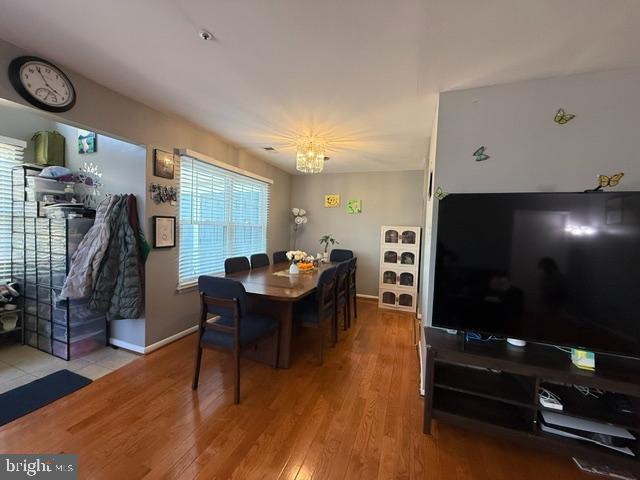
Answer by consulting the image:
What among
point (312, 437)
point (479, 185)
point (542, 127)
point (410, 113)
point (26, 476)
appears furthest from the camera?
point (410, 113)

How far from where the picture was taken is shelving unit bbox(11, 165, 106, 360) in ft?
8.09

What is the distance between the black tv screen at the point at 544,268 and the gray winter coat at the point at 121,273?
2.62 metres

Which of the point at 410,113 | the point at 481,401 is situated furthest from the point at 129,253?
the point at 481,401

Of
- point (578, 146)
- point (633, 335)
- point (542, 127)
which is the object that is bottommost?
point (633, 335)

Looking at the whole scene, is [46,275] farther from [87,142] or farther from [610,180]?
[610,180]

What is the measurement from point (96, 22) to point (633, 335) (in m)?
3.37

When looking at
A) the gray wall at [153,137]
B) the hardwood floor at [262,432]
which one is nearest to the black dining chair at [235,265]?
the gray wall at [153,137]

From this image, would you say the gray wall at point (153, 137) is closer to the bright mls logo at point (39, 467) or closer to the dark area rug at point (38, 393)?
the dark area rug at point (38, 393)

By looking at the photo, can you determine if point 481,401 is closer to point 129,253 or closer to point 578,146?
point 578,146

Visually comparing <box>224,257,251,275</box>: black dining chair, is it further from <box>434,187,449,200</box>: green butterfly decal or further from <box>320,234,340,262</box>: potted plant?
<box>434,187,449,200</box>: green butterfly decal

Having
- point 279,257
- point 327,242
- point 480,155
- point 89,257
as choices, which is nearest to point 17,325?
point 89,257

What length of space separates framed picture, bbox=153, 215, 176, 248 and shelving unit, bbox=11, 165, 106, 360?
651 mm

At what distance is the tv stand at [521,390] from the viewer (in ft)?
4.56

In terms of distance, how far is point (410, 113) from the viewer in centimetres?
242
